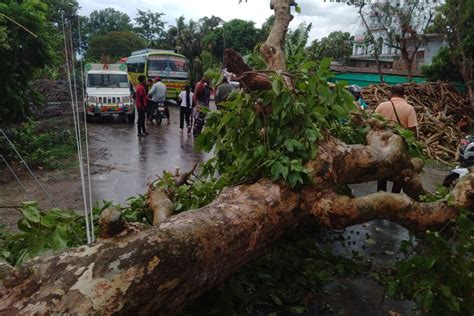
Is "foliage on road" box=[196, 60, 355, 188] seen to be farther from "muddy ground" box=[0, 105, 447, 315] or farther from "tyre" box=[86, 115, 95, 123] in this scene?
"tyre" box=[86, 115, 95, 123]

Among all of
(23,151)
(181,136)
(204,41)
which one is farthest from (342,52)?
(23,151)

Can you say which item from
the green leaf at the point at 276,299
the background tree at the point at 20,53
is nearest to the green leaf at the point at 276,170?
the green leaf at the point at 276,299

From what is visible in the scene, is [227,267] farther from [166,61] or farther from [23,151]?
[166,61]

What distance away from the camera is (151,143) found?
36.3 ft

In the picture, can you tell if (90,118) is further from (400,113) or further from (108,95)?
(400,113)

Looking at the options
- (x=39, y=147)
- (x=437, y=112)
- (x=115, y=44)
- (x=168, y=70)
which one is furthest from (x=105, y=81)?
(x=115, y=44)

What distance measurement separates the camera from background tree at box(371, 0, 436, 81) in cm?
1878

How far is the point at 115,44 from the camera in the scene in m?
58.2

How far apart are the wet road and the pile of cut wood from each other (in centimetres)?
623

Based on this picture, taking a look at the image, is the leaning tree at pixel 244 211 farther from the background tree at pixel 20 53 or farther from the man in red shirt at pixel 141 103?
the man in red shirt at pixel 141 103

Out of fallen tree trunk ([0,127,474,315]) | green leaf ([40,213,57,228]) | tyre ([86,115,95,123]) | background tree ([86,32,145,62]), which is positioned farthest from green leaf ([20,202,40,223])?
background tree ([86,32,145,62])

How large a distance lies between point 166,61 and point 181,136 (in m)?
11.5

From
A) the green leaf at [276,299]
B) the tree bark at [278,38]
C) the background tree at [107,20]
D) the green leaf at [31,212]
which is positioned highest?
the background tree at [107,20]

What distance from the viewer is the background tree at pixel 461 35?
14398mm
